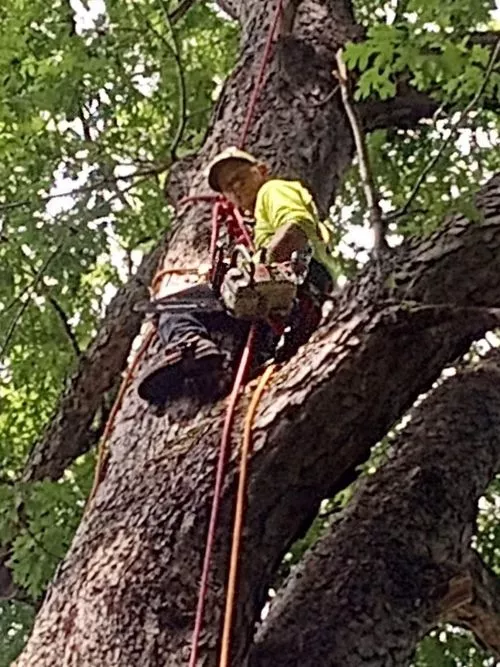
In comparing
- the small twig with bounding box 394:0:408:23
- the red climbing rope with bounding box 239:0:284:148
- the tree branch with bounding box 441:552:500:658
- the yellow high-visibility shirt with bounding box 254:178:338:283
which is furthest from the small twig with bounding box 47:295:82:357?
the tree branch with bounding box 441:552:500:658

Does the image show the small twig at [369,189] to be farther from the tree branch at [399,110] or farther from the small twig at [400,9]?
the small twig at [400,9]

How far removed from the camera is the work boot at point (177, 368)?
3.08m

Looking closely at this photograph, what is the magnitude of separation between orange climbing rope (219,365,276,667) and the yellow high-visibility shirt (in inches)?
19.6

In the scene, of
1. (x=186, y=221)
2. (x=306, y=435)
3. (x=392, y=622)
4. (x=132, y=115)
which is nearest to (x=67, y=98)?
(x=132, y=115)

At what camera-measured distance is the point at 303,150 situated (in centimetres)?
397

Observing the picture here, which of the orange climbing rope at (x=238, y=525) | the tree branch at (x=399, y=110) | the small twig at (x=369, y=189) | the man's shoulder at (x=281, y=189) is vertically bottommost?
the orange climbing rope at (x=238, y=525)

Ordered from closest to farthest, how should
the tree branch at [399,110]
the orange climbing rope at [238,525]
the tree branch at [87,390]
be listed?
1. the orange climbing rope at [238,525]
2. the tree branch at [399,110]
3. the tree branch at [87,390]

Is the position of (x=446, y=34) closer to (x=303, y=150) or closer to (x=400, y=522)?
(x=303, y=150)

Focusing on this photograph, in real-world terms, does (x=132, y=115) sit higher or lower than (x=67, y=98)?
higher

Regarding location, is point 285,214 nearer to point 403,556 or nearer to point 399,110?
point 403,556

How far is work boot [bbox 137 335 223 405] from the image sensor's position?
3076mm

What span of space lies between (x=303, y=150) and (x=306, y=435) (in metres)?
1.48

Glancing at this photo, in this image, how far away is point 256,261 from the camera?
3.10 m

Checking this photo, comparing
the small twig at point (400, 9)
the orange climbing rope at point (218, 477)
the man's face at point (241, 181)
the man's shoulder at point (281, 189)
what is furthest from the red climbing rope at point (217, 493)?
the small twig at point (400, 9)
